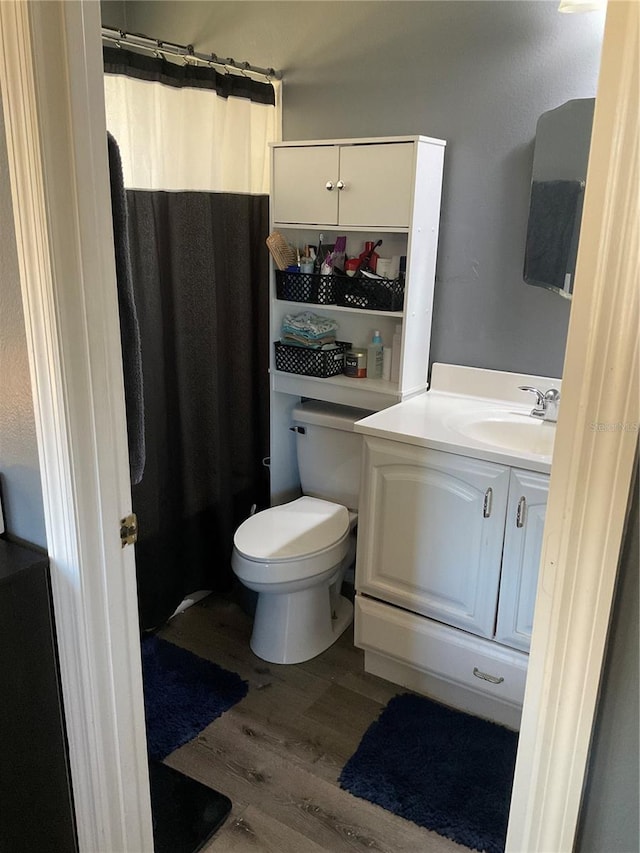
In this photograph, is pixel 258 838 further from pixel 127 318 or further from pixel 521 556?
pixel 127 318

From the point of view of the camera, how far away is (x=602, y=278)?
0.79 meters

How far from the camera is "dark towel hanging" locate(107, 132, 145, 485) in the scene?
1270mm

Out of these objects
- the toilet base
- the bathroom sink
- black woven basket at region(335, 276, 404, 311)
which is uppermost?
black woven basket at region(335, 276, 404, 311)

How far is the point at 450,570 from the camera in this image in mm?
2076

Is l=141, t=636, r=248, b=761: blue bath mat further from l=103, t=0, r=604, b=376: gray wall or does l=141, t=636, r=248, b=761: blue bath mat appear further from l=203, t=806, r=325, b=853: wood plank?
l=103, t=0, r=604, b=376: gray wall

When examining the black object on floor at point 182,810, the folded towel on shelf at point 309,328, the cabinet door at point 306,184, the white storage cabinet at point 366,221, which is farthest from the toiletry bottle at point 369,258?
the black object on floor at point 182,810

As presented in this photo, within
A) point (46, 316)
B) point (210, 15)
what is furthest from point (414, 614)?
point (210, 15)

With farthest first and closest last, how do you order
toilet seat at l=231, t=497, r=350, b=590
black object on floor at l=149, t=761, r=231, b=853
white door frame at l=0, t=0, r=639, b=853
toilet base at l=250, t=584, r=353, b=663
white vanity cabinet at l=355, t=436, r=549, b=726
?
1. toilet base at l=250, t=584, r=353, b=663
2. toilet seat at l=231, t=497, r=350, b=590
3. white vanity cabinet at l=355, t=436, r=549, b=726
4. black object on floor at l=149, t=761, r=231, b=853
5. white door frame at l=0, t=0, r=639, b=853

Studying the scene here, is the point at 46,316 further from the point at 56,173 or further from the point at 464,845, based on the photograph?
the point at 464,845

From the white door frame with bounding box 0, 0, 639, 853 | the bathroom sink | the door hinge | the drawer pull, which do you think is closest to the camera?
the white door frame with bounding box 0, 0, 639, 853

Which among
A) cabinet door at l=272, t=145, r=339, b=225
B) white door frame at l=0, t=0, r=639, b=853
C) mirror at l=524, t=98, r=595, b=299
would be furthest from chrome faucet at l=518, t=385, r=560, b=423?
white door frame at l=0, t=0, r=639, b=853

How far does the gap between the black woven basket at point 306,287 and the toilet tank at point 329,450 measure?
44 centimetres

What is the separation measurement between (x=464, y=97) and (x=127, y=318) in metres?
1.47

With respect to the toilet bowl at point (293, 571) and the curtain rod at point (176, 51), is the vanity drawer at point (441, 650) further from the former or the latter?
the curtain rod at point (176, 51)
